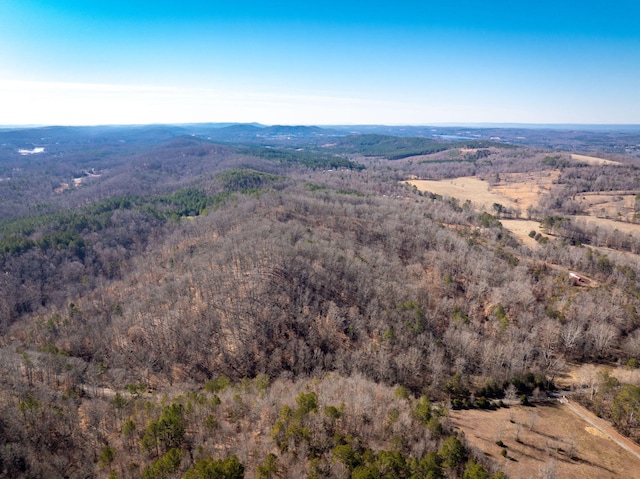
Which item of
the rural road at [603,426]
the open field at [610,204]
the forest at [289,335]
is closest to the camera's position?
the forest at [289,335]

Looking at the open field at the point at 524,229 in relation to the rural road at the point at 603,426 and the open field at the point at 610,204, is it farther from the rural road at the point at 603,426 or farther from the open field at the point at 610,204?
the rural road at the point at 603,426

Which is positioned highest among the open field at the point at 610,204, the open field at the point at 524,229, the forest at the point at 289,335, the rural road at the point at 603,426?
the open field at the point at 610,204

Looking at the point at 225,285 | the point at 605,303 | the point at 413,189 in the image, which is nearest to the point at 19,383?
the point at 225,285

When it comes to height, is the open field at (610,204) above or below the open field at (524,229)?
above

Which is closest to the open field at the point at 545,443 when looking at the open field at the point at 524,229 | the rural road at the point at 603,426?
the rural road at the point at 603,426

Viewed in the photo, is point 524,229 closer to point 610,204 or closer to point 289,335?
point 610,204

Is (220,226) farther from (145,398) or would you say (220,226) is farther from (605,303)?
(605,303)

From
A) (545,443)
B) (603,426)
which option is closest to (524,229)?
(603,426)

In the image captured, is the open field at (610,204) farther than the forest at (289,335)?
Yes
